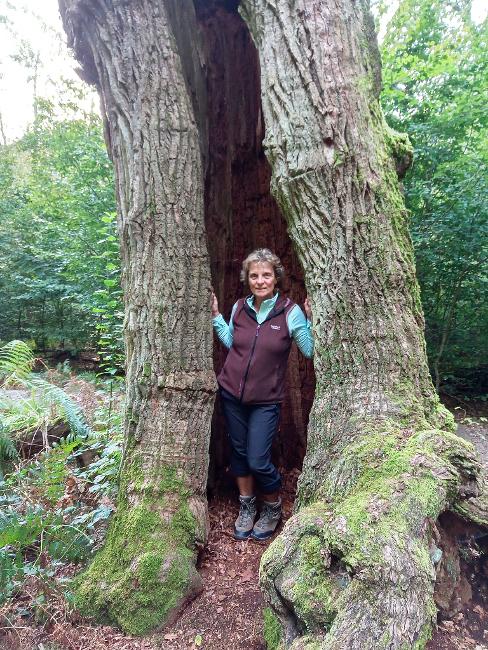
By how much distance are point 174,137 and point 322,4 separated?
1258 millimetres

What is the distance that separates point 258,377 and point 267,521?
1097 mm

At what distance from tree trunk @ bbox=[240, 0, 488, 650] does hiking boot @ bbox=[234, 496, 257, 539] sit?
0.97 metres

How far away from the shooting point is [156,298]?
2893mm

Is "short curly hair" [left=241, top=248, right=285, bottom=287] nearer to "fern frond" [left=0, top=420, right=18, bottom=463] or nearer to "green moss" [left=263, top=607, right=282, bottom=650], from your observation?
"green moss" [left=263, top=607, right=282, bottom=650]

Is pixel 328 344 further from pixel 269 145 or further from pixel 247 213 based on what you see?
pixel 247 213

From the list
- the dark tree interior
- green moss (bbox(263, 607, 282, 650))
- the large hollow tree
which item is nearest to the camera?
the large hollow tree

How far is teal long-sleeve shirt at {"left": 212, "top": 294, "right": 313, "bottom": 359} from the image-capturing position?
3.03 meters

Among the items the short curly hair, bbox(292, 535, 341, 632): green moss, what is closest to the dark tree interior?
the short curly hair

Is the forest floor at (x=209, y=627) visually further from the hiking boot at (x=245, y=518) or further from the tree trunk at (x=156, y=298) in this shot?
the hiking boot at (x=245, y=518)

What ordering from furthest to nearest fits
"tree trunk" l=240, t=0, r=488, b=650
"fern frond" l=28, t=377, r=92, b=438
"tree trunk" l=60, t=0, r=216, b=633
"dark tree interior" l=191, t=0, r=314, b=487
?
"fern frond" l=28, t=377, r=92, b=438, "dark tree interior" l=191, t=0, r=314, b=487, "tree trunk" l=60, t=0, r=216, b=633, "tree trunk" l=240, t=0, r=488, b=650

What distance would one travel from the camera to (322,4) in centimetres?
280

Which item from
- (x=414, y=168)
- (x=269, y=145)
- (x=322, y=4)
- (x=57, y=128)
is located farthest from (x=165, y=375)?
(x=57, y=128)

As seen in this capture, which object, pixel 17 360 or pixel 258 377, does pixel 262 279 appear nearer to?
pixel 258 377

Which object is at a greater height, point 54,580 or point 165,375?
point 165,375
